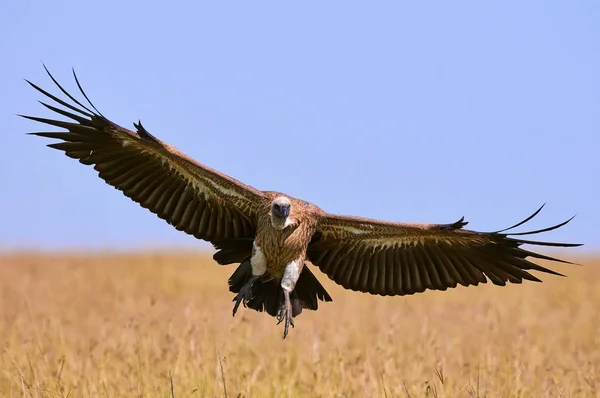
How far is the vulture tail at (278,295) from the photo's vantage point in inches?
271

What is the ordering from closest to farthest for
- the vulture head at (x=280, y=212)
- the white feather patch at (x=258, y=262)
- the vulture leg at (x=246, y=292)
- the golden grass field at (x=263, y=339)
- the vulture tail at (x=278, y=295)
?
1. the vulture head at (x=280, y=212)
2. the vulture leg at (x=246, y=292)
3. the white feather patch at (x=258, y=262)
4. the vulture tail at (x=278, y=295)
5. the golden grass field at (x=263, y=339)

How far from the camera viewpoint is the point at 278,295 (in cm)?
693

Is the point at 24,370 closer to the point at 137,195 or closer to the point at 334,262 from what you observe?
the point at 137,195

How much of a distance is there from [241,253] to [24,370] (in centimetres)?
216

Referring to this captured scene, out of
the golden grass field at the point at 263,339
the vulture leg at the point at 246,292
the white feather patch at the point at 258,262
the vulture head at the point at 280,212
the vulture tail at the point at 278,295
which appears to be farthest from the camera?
the golden grass field at the point at 263,339

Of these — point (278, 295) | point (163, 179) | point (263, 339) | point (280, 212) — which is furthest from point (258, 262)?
point (263, 339)

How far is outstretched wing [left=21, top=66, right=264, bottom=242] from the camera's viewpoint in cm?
691

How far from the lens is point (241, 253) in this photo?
23.0 ft

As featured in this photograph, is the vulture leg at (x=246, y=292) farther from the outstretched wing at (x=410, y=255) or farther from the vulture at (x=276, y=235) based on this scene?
the outstretched wing at (x=410, y=255)

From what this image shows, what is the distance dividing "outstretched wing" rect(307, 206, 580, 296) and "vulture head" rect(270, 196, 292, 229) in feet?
1.56

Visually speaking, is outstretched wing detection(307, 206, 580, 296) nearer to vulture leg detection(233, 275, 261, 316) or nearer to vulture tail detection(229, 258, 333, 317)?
vulture tail detection(229, 258, 333, 317)

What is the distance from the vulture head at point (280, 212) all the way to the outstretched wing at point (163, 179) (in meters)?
0.35

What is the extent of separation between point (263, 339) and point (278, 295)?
2.78 m

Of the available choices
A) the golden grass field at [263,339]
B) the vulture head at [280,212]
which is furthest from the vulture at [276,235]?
the golden grass field at [263,339]
